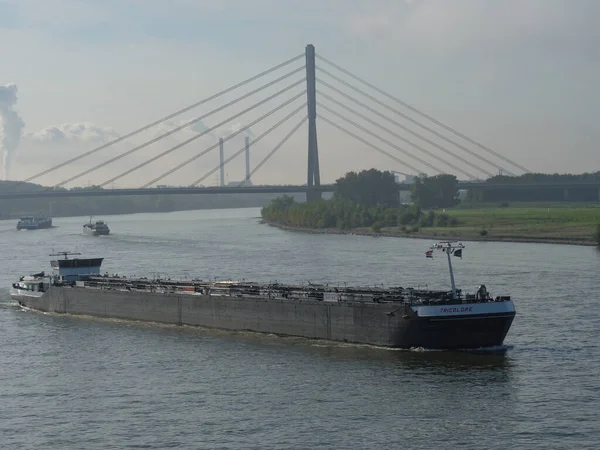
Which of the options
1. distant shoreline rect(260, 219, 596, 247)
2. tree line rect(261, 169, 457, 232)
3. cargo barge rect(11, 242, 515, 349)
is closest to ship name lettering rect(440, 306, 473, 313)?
cargo barge rect(11, 242, 515, 349)

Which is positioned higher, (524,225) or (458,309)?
(524,225)

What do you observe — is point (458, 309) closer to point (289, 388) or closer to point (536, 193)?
point (289, 388)

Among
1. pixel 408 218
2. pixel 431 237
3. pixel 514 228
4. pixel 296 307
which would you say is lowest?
pixel 296 307

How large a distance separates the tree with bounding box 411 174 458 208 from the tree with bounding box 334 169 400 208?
3479 millimetres

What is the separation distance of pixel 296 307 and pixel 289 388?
23.3ft

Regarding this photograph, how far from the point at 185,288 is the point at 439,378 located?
14.4 metres

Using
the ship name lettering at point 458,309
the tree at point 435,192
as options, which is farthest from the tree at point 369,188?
the ship name lettering at point 458,309

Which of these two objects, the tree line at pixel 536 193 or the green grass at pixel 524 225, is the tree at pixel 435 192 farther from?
the tree line at pixel 536 193

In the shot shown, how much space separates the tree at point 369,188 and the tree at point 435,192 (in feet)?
11.4

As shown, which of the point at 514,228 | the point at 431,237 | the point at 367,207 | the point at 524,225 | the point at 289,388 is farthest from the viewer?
the point at 367,207

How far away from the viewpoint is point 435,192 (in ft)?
415

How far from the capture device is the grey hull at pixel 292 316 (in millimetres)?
29062

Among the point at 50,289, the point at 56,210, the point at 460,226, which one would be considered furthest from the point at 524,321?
the point at 56,210

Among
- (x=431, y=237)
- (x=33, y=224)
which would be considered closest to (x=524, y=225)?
(x=431, y=237)
